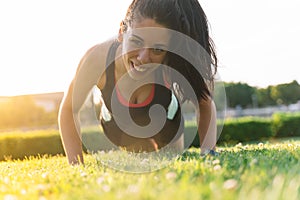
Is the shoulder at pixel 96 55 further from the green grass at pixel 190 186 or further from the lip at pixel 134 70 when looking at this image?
the green grass at pixel 190 186

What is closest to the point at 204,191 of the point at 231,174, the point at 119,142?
the point at 231,174

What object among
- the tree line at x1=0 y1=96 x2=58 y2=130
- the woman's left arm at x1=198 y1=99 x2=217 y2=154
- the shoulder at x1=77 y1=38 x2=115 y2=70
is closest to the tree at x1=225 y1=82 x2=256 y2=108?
the tree line at x1=0 y1=96 x2=58 y2=130

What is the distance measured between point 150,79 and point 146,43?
1004 mm

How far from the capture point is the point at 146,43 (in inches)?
123

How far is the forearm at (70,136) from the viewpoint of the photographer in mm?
3521

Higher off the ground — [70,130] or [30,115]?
[70,130]

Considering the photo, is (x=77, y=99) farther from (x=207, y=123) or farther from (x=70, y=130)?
(x=207, y=123)

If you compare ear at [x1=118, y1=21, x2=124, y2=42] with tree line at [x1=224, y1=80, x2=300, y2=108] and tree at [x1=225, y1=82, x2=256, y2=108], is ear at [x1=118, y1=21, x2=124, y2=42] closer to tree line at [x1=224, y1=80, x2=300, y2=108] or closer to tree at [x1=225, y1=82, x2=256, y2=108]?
tree line at [x1=224, y1=80, x2=300, y2=108]

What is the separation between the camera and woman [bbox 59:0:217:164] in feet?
10.7

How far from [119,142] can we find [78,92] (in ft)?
4.98

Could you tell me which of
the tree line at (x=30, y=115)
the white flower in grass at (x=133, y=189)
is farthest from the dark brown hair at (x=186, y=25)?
the tree line at (x=30, y=115)

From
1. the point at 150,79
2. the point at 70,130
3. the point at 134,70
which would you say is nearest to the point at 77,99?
the point at 70,130

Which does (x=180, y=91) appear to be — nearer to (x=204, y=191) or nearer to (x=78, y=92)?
(x=78, y=92)

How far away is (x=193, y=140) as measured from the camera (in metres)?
14.3
